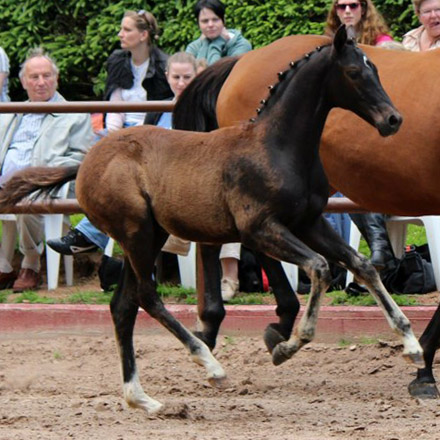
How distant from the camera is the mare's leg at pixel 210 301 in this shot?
6.68 m

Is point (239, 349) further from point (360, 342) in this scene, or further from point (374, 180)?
point (374, 180)

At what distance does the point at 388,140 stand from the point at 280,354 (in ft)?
4.81

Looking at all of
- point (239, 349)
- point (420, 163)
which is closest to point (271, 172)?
point (420, 163)

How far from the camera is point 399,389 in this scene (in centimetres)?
674

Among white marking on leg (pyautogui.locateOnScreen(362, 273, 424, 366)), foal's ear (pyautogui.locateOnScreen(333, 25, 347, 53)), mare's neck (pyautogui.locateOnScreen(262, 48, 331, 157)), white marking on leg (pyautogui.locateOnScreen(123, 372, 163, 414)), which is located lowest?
white marking on leg (pyautogui.locateOnScreen(123, 372, 163, 414))

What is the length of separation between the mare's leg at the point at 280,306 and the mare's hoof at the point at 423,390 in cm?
76

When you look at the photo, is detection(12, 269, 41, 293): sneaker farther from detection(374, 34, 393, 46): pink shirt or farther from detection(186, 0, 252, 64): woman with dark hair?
detection(374, 34, 393, 46): pink shirt

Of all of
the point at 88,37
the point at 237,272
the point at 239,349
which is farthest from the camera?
the point at 88,37

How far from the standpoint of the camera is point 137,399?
19.3 ft

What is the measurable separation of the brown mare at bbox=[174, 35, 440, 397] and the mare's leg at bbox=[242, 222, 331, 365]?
0.92 meters

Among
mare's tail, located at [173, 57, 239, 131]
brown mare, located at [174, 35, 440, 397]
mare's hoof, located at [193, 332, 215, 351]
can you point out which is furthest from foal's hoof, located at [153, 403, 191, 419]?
mare's tail, located at [173, 57, 239, 131]

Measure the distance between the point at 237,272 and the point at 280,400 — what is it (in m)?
2.27

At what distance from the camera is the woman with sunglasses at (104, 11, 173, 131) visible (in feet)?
30.7

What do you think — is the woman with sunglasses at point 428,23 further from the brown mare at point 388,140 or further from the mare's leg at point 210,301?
the mare's leg at point 210,301
